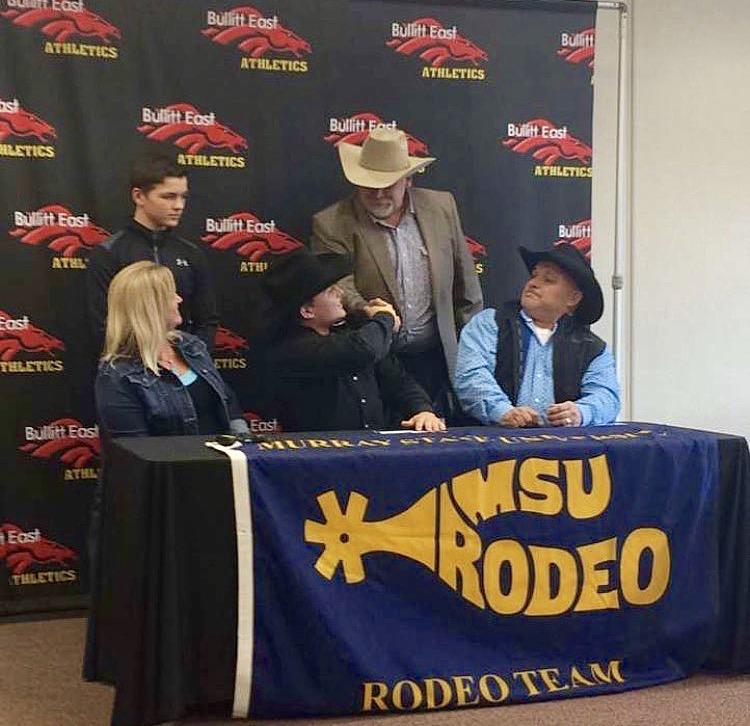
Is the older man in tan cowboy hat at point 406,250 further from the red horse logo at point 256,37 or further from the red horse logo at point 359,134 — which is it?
the red horse logo at point 256,37

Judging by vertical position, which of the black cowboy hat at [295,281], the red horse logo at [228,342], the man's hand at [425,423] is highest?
the black cowboy hat at [295,281]

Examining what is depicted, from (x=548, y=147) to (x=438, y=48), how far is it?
0.58m

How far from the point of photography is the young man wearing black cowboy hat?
2.83 meters

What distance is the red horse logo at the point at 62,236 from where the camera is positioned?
3.42 metres

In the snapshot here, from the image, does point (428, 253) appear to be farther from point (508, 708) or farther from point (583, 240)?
point (508, 708)

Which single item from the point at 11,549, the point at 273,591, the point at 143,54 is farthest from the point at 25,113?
the point at 273,591

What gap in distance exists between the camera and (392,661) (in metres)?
2.34

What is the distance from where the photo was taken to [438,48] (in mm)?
3791

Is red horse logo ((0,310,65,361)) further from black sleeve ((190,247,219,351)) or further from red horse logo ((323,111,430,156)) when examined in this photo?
red horse logo ((323,111,430,156))

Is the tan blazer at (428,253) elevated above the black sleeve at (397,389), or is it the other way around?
the tan blazer at (428,253)

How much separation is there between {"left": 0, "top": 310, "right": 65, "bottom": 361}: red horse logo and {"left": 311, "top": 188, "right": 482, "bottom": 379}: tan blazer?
99 cm

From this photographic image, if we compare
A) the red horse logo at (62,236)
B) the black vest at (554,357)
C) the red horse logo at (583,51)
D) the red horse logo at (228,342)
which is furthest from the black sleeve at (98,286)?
the red horse logo at (583,51)

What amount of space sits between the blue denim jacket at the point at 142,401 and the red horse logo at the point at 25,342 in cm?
88

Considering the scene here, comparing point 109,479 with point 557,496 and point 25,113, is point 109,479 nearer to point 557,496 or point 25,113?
point 557,496
